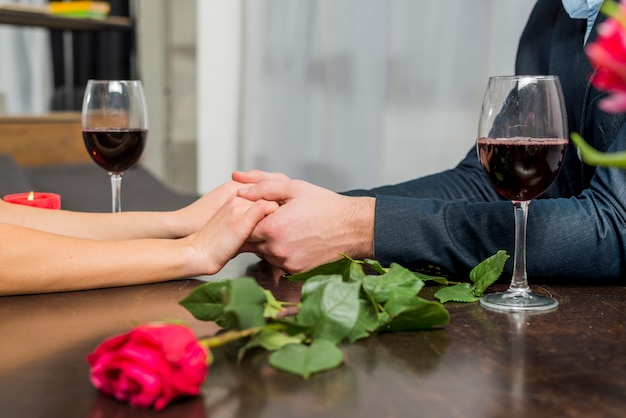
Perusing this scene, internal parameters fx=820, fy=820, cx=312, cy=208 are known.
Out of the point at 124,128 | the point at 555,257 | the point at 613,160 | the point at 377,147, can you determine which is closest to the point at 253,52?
the point at 377,147

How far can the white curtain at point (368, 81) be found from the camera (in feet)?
9.29

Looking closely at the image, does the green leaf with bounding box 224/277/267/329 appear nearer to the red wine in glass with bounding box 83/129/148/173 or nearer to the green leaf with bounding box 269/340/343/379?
the green leaf with bounding box 269/340/343/379

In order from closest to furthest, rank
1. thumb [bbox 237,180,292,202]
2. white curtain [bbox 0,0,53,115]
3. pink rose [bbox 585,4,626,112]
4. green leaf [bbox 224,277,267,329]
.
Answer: pink rose [bbox 585,4,626,112] < green leaf [bbox 224,277,267,329] < thumb [bbox 237,180,292,202] < white curtain [bbox 0,0,53,115]

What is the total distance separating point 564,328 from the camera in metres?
0.83

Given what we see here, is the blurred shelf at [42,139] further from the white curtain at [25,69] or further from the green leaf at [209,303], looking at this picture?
the green leaf at [209,303]

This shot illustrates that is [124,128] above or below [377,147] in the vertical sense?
above

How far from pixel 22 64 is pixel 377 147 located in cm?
290

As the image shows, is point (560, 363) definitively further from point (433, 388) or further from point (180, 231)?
point (180, 231)

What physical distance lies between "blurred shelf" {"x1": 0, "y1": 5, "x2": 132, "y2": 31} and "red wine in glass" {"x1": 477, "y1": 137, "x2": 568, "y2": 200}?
3.08 metres

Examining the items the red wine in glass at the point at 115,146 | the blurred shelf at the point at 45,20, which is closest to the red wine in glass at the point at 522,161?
the red wine in glass at the point at 115,146

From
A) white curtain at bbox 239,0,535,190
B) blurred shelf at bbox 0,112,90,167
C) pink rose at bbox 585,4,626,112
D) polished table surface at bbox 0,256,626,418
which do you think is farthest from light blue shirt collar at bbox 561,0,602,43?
blurred shelf at bbox 0,112,90,167

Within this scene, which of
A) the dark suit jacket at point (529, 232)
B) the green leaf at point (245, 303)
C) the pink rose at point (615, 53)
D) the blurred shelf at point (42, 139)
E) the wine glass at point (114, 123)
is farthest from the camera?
the blurred shelf at point (42, 139)

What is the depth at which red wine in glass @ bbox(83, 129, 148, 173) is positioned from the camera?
133 centimetres

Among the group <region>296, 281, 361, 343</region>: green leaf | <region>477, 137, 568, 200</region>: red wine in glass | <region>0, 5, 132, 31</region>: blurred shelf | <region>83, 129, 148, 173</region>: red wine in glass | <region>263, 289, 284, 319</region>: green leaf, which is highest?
<region>0, 5, 132, 31</region>: blurred shelf
